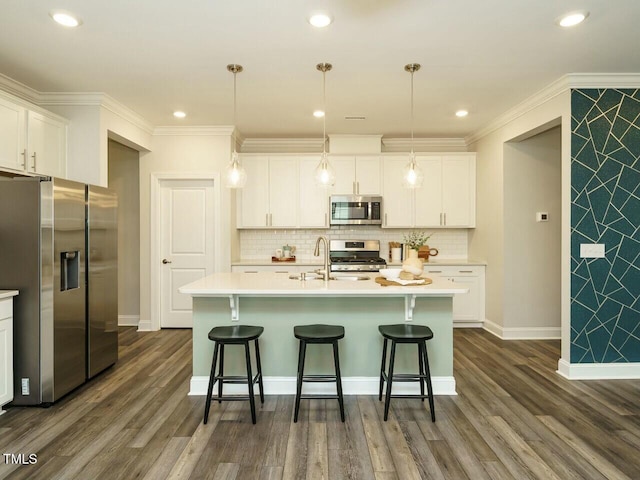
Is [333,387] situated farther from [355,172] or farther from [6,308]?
[355,172]

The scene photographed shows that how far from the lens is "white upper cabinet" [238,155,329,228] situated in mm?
5648

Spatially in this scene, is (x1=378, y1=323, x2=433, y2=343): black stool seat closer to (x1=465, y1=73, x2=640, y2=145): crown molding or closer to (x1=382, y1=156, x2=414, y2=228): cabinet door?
(x1=465, y1=73, x2=640, y2=145): crown molding

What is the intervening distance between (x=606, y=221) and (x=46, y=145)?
5.20 metres

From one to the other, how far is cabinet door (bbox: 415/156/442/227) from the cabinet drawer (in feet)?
15.2

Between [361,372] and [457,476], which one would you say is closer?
[457,476]

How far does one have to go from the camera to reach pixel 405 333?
9.32 feet

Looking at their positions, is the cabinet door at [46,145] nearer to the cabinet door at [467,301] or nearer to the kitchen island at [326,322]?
the kitchen island at [326,322]

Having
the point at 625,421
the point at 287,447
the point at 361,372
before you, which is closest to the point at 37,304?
the point at 287,447

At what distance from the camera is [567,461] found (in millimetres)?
2273

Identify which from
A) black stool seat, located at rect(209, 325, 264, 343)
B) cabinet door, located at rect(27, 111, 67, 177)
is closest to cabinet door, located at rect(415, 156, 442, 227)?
black stool seat, located at rect(209, 325, 264, 343)

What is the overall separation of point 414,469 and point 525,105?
3.80m

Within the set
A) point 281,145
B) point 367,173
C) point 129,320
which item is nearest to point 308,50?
point 367,173

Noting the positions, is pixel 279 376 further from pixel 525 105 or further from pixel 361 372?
pixel 525 105

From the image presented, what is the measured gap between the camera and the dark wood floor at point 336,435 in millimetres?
2193
